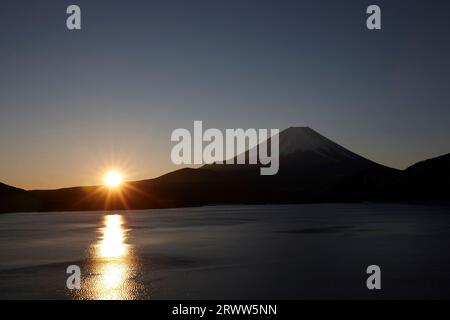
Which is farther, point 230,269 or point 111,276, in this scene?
point 230,269

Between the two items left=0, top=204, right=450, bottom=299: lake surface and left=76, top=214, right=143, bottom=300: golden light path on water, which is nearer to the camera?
left=76, top=214, right=143, bottom=300: golden light path on water

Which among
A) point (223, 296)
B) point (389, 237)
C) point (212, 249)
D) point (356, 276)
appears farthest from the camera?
point (389, 237)

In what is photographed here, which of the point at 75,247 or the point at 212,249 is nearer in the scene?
the point at 212,249

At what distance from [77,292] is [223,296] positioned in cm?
643

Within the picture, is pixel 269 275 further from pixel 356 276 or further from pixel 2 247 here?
pixel 2 247

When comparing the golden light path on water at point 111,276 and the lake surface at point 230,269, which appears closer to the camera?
the golden light path on water at point 111,276

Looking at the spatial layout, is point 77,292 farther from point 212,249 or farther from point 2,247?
point 2,247

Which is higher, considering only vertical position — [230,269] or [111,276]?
[230,269]

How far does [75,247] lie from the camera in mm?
43719

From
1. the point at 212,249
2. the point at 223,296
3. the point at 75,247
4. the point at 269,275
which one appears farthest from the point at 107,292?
the point at 75,247
